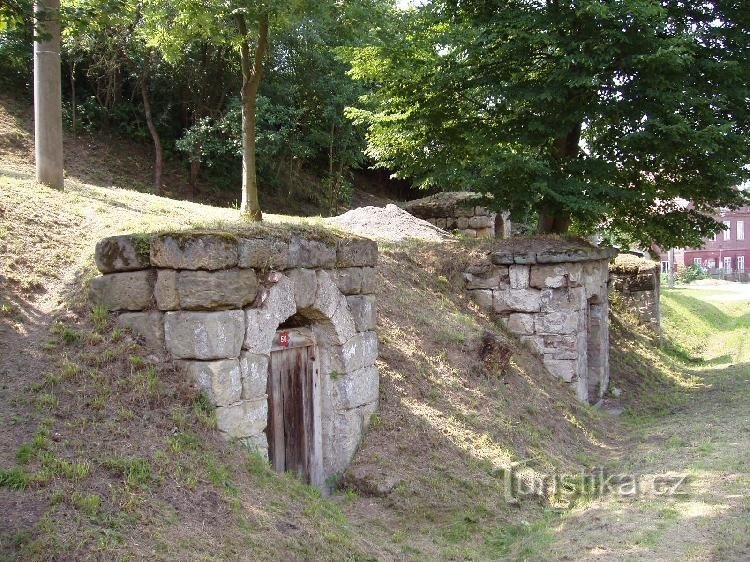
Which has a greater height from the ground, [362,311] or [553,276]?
[553,276]

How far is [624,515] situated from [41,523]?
18.3ft

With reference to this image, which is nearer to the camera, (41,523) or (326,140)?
(41,523)

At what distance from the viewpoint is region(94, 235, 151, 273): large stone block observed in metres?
6.44

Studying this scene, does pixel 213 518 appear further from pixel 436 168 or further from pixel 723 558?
pixel 436 168

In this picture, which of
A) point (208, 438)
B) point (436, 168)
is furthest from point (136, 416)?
point (436, 168)

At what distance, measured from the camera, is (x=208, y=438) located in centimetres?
609

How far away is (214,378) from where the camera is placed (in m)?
6.33

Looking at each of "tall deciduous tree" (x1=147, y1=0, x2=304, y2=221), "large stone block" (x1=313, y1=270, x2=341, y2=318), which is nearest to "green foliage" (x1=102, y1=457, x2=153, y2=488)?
"large stone block" (x1=313, y1=270, x2=341, y2=318)

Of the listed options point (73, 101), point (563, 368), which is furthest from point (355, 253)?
point (73, 101)

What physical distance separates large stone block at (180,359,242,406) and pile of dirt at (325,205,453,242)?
8.34 metres

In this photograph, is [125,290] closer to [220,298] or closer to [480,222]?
[220,298]

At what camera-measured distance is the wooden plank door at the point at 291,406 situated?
24.4 feet

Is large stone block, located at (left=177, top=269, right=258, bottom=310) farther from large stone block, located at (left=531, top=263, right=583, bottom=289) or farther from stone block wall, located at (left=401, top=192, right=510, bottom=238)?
stone block wall, located at (left=401, top=192, right=510, bottom=238)

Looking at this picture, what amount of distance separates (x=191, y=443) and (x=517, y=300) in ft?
26.2
